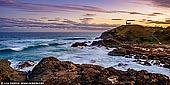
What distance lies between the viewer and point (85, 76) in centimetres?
1825

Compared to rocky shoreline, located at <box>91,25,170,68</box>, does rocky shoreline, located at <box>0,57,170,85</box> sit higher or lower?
higher

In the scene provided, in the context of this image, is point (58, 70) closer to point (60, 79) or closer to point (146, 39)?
point (60, 79)

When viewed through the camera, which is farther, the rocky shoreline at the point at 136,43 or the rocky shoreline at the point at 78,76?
the rocky shoreline at the point at 136,43

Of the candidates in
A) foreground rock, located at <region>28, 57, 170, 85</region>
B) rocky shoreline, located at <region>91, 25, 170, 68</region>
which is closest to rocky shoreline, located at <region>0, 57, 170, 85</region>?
foreground rock, located at <region>28, 57, 170, 85</region>

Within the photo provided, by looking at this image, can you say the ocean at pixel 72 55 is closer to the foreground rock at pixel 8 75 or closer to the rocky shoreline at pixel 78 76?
the foreground rock at pixel 8 75

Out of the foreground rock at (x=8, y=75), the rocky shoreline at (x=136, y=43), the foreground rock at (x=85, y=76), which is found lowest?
the rocky shoreline at (x=136, y=43)

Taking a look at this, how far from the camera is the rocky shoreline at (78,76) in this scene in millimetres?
17484

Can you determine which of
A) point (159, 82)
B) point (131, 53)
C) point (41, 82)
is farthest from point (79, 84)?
point (131, 53)

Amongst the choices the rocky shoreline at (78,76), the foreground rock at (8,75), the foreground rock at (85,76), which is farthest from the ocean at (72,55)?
the foreground rock at (85,76)

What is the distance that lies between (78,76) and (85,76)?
0.70 metres

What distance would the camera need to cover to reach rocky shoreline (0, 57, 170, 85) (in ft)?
57.4

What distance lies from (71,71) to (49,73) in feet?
5.96

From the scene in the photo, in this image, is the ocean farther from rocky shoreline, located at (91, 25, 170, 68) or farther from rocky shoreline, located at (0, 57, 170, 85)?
rocky shoreline, located at (0, 57, 170, 85)

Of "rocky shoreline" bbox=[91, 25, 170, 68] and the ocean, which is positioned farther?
"rocky shoreline" bbox=[91, 25, 170, 68]
